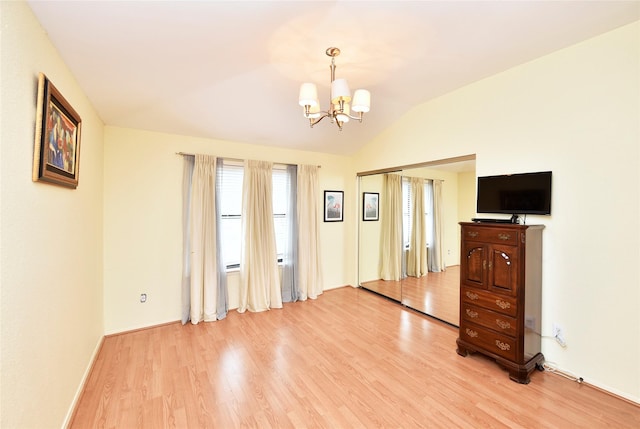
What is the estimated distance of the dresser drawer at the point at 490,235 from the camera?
234 centimetres

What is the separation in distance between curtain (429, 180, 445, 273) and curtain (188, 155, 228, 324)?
121 inches

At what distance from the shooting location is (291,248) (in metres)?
4.27

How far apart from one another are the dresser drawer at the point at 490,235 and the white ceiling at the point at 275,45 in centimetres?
160

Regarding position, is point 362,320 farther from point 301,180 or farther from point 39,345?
point 39,345

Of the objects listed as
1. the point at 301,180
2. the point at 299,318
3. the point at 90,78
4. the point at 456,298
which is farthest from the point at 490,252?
the point at 90,78

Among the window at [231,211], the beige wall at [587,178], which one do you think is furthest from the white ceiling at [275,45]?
the window at [231,211]

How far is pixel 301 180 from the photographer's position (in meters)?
4.30

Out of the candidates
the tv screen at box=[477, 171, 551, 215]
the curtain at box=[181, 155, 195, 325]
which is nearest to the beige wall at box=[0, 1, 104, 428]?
the curtain at box=[181, 155, 195, 325]

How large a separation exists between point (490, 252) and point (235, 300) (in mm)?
3265

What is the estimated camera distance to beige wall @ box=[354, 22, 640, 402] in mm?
2033

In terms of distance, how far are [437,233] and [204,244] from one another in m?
3.25

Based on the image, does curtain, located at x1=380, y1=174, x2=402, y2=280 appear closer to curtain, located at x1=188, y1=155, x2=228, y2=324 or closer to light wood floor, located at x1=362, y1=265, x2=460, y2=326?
light wood floor, located at x1=362, y1=265, x2=460, y2=326

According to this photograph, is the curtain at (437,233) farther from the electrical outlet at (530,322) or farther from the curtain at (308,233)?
the curtain at (308,233)

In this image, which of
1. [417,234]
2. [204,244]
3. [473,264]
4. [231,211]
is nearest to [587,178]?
[473,264]
